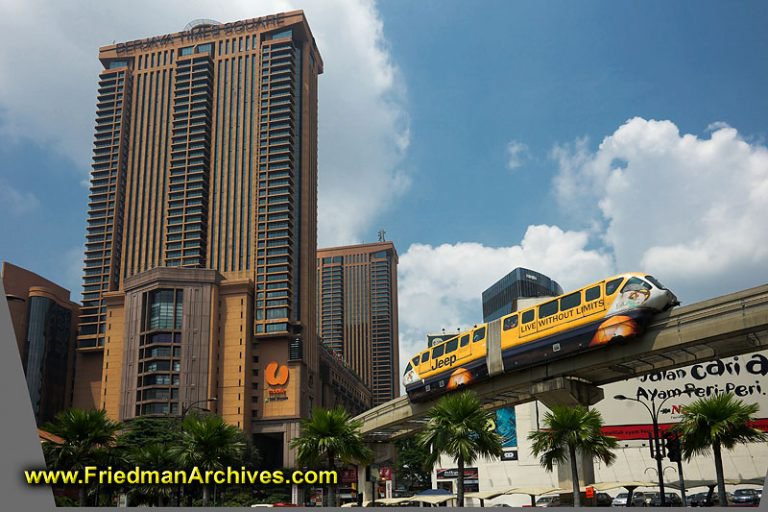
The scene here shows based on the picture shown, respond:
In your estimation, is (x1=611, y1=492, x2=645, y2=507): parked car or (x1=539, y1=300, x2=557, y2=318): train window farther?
(x1=611, y1=492, x2=645, y2=507): parked car

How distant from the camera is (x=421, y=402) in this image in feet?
206

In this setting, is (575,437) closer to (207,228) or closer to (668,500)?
(668,500)

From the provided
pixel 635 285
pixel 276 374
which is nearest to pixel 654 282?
pixel 635 285

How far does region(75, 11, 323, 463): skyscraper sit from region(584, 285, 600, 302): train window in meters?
96.3

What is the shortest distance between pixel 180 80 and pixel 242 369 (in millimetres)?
68836

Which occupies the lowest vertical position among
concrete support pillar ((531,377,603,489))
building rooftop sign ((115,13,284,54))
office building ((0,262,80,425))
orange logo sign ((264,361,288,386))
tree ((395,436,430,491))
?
tree ((395,436,430,491))

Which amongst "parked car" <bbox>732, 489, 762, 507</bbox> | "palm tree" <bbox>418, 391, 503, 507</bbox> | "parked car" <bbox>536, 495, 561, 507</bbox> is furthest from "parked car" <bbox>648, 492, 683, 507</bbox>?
"palm tree" <bbox>418, 391, 503, 507</bbox>

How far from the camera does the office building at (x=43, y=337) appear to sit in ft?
477

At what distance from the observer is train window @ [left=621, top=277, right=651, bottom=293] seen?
42312mm

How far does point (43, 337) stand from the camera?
14850 cm

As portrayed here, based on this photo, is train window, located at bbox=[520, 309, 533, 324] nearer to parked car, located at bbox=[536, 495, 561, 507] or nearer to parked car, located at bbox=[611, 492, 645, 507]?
parked car, located at bbox=[536, 495, 561, 507]

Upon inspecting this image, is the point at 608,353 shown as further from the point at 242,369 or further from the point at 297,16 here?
the point at 297,16

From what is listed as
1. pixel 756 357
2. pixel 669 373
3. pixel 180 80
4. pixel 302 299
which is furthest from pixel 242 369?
pixel 756 357

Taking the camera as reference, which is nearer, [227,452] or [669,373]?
[227,452]
